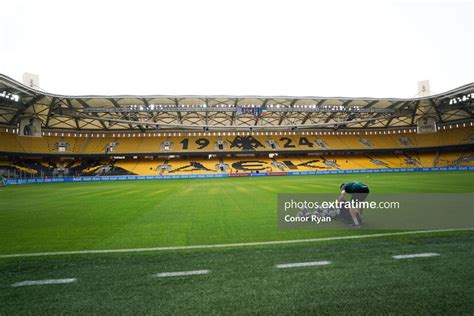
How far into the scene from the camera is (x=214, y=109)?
45.7 m

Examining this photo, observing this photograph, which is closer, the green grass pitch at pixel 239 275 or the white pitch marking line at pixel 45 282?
the green grass pitch at pixel 239 275

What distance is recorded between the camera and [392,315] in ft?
10.2

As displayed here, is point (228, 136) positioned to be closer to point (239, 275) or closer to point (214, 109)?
point (214, 109)

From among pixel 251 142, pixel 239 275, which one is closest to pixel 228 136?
pixel 251 142

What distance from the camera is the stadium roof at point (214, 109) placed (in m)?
41.9

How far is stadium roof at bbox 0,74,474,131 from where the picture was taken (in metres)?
41.9

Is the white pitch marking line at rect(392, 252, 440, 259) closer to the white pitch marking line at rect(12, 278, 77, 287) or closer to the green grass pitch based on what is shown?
the green grass pitch

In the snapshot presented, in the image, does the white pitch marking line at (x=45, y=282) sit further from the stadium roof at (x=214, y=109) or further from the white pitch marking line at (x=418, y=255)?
the stadium roof at (x=214, y=109)

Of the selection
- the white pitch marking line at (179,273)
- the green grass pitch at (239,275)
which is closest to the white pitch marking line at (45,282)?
the green grass pitch at (239,275)

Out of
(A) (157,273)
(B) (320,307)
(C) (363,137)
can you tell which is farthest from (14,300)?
(C) (363,137)

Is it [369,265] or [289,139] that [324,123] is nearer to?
[289,139]

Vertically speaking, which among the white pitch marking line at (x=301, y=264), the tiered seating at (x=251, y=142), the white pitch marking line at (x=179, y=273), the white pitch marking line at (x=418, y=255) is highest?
the tiered seating at (x=251, y=142)

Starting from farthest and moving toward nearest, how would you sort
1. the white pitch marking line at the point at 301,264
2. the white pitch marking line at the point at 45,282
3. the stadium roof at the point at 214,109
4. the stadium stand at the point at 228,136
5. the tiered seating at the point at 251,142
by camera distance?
the tiered seating at the point at 251,142 → the stadium stand at the point at 228,136 → the stadium roof at the point at 214,109 → the white pitch marking line at the point at 301,264 → the white pitch marking line at the point at 45,282

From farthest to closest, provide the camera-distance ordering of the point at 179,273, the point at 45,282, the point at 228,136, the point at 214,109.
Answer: the point at 228,136 → the point at 214,109 → the point at 179,273 → the point at 45,282
